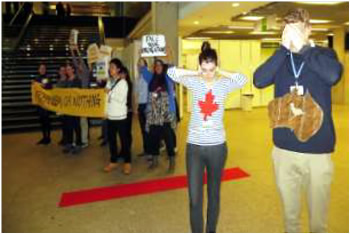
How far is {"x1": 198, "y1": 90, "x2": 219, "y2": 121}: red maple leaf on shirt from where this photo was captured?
8.61ft

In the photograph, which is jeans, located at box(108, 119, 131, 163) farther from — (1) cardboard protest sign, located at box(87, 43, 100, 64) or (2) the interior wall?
(2) the interior wall

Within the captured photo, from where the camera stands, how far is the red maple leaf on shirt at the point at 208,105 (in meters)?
2.62

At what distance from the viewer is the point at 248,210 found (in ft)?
12.5

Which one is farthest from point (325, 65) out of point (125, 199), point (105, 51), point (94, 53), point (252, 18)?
point (252, 18)

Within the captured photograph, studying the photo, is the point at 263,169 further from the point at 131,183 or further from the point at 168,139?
the point at 131,183

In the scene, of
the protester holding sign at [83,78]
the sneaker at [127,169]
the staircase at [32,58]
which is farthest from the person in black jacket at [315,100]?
the staircase at [32,58]

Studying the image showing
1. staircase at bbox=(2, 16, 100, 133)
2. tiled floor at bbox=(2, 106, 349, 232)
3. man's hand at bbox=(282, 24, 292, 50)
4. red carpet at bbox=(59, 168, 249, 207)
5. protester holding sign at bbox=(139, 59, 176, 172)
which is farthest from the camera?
staircase at bbox=(2, 16, 100, 133)

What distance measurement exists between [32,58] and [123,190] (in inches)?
364

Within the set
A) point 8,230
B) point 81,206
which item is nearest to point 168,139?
point 81,206

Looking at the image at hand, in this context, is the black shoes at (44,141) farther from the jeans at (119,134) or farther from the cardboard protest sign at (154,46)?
the cardboard protest sign at (154,46)

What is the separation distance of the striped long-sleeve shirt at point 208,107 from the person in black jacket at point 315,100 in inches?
19.1

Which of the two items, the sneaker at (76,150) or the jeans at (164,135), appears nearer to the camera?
the jeans at (164,135)

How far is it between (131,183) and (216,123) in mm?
2453

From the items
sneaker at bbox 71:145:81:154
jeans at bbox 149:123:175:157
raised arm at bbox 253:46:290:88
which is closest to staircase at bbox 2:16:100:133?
sneaker at bbox 71:145:81:154
